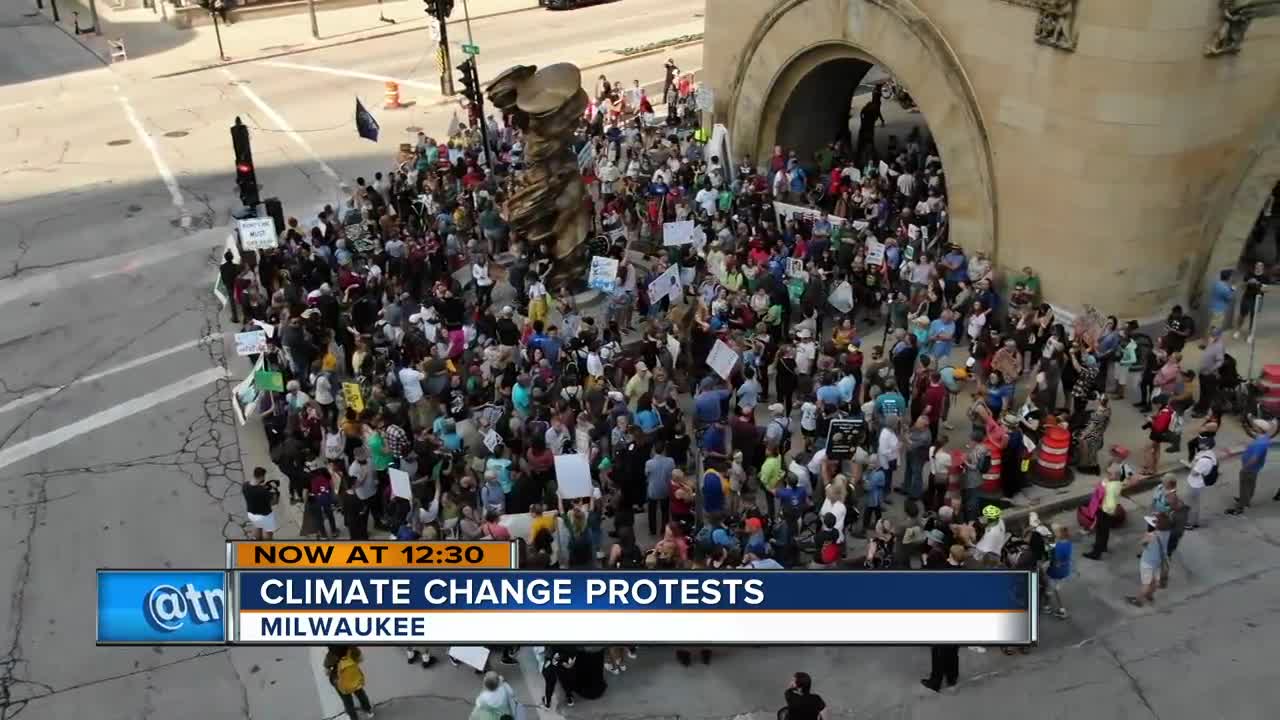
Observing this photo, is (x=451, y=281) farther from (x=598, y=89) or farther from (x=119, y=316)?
(x=598, y=89)

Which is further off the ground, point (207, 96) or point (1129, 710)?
point (207, 96)

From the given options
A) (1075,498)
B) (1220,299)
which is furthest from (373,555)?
(1220,299)

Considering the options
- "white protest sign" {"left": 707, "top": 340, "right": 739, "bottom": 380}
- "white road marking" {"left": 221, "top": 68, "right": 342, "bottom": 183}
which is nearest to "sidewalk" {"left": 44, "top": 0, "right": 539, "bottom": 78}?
"white road marking" {"left": 221, "top": 68, "right": 342, "bottom": 183}

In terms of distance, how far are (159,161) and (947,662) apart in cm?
2619

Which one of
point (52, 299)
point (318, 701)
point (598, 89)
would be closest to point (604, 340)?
point (318, 701)

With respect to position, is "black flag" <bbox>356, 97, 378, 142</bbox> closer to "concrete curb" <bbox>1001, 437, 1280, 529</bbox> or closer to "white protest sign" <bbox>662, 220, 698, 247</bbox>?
"white protest sign" <bbox>662, 220, 698, 247</bbox>

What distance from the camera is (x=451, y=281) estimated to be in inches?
788

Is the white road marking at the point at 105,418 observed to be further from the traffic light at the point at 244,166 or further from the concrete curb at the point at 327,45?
the concrete curb at the point at 327,45

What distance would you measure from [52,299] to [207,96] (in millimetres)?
16034

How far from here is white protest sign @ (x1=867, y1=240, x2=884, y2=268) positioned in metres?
19.6

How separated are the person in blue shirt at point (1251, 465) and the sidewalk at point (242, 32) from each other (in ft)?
118

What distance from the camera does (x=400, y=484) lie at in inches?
562

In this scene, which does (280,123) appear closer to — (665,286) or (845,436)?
(665,286)

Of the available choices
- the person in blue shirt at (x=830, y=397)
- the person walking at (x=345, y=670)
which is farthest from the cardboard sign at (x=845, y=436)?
the person walking at (x=345, y=670)
